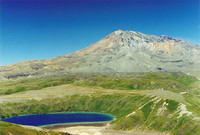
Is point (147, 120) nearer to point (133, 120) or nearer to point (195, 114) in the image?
point (133, 120)

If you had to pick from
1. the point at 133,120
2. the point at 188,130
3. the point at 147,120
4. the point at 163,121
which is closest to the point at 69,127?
the point at 133,120

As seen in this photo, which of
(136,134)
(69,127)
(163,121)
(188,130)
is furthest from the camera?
(69,127)

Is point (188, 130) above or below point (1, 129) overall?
below

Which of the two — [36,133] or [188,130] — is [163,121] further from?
[36,133]

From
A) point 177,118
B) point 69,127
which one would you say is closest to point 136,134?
point 177,118

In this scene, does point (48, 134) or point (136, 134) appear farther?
point (136, 134)

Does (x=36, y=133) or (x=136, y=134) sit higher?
(x=36, y=133)

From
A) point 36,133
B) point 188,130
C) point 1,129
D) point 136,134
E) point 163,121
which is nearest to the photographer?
point 1,129

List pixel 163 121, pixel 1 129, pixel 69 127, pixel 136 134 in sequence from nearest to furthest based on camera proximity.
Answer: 1. pixel 1 129
2. pixel 136 134
3. pixel 163 121
4. pixel 69 127

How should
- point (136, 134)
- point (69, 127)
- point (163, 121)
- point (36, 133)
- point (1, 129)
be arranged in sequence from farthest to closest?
point (69, 127) → point (163, 121) → point (136, 134) → point (36, 133) → point (1, 129)
